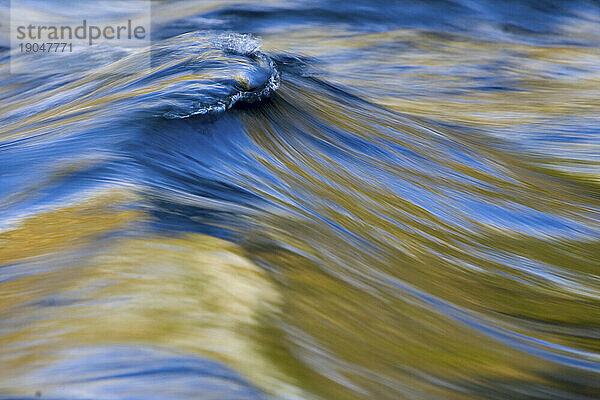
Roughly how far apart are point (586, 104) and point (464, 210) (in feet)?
8.99

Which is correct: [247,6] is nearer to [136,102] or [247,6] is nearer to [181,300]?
[136,102]

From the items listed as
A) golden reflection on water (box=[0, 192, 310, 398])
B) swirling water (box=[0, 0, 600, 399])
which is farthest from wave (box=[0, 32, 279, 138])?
golden reflection on water (box=[0, 192, 310, 398])

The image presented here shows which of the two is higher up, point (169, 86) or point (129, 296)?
point (169, 86)

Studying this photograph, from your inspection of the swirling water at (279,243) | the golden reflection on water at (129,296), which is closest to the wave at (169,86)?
the swirling water at (279,243)

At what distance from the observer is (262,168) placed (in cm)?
272

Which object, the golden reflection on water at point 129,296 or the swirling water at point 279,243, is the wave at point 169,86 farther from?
the golden reflection on water at point 129,296

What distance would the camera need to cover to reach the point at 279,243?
1.98m

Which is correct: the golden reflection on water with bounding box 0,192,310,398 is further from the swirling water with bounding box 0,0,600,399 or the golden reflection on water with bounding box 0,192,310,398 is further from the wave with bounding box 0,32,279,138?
the wave with bounding box 0,32,279,138

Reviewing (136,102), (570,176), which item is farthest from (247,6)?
(136,102)

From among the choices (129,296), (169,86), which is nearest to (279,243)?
(129,296)

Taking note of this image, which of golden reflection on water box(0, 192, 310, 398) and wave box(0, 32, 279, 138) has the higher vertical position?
wave box(0, 32, 279, 138)

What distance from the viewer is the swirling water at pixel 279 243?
145 cm

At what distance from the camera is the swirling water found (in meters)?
1.45

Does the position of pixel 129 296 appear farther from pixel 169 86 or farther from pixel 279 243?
pixel 169 86
